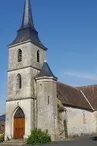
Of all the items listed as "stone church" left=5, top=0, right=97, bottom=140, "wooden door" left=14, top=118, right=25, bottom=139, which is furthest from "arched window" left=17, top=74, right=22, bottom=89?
"wooden door" left=14, top=118, right=25, bottom=139

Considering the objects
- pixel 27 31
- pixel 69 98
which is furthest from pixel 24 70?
pixel 69 98

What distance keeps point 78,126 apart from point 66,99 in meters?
4.35

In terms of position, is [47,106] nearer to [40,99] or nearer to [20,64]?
[40,99]

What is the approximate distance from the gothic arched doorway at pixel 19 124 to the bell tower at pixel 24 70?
0.35 metres

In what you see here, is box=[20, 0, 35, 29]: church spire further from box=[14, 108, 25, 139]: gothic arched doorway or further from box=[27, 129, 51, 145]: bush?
box=[27, 129, 51, 145]: bush

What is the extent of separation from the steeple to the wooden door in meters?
9.18

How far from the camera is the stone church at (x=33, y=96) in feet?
85.4

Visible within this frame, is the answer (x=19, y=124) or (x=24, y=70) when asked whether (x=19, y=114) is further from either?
(x=24, y=70)

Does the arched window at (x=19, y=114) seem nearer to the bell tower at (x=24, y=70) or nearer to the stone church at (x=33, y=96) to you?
the stone church at (x=33, y=96)

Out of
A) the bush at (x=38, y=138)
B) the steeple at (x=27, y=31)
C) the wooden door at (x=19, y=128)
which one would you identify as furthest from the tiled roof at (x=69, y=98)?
the steeple at (x=27, y=31)

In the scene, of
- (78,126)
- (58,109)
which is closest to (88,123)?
(78,126)

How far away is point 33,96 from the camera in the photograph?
87.8ft

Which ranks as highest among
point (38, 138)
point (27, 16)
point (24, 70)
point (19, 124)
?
point (27, 16)

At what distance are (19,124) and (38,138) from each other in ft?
14.1
